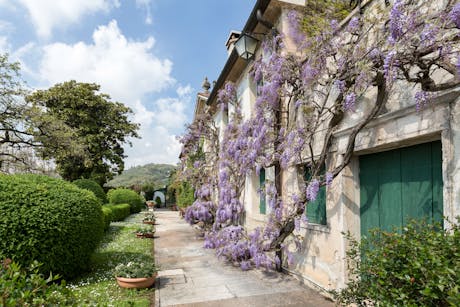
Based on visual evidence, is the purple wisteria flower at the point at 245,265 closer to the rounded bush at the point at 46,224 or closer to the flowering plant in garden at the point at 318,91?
the flowering plant in garden at the point at 318,91

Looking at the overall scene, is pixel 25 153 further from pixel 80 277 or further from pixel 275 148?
pixel 275 148

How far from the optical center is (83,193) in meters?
6.21

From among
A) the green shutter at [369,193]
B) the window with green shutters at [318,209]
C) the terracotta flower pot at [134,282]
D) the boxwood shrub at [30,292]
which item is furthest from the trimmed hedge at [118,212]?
the boxwood shrub at [30,292]

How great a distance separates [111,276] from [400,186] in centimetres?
572

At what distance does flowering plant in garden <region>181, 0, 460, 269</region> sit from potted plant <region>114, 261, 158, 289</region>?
83.1 inches

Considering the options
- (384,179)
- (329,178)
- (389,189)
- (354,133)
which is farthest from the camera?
(329,178)

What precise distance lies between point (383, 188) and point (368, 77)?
1.62 metres

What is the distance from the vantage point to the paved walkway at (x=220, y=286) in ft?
16.0

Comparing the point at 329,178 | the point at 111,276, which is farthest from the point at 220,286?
the point at 329,178

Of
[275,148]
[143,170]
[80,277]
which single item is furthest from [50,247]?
[143,170]

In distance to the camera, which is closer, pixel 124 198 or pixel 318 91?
pixel 318 91

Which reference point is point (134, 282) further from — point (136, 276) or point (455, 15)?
point (455, 15)

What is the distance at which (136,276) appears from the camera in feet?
18.0

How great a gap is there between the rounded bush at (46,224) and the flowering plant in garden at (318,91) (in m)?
3.37
